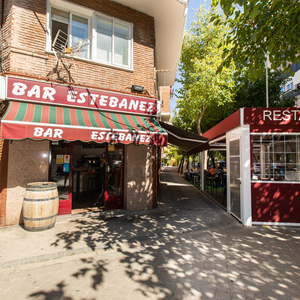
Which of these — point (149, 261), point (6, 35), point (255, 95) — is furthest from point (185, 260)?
point (255, 95)

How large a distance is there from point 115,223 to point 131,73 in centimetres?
540

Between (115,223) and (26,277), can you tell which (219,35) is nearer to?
(115,223)

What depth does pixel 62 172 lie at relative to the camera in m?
6.84

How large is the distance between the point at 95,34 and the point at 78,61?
4.22 ft

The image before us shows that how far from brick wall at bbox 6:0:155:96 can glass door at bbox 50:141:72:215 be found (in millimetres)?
2327

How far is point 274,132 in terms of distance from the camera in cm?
621

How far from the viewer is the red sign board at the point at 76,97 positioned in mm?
5887

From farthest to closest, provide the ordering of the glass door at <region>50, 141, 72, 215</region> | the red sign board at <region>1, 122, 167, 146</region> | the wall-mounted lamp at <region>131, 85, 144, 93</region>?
1. the wall-mounted lamp at <region>131, 85, 144, 93</region>
2. the glass door at <region>50, 141, 72, 215</region>
3. the red sign board at <region>1, 122, 167, 146</region>

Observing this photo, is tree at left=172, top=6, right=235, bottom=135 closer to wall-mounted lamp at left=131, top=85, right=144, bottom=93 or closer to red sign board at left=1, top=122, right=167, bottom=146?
wall-mounted lamp at left=131, top=85, right=144, bottom=93

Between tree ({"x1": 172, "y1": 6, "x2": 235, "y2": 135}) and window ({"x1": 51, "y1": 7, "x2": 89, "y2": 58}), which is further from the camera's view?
tree ({"x1": 172, "y1": 6, "x2": 235, "y2": 135})

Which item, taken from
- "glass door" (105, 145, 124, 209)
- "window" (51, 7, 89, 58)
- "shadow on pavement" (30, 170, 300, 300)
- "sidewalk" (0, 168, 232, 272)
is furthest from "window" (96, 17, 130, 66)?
"shadow on pavement" (30, 170, 300, 300)

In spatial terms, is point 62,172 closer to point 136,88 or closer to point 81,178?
point 81,178

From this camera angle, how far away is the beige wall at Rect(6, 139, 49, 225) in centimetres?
585

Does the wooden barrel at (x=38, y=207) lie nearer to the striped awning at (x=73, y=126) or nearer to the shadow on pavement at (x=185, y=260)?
the shadow on pavement at (x=185, y=260)
